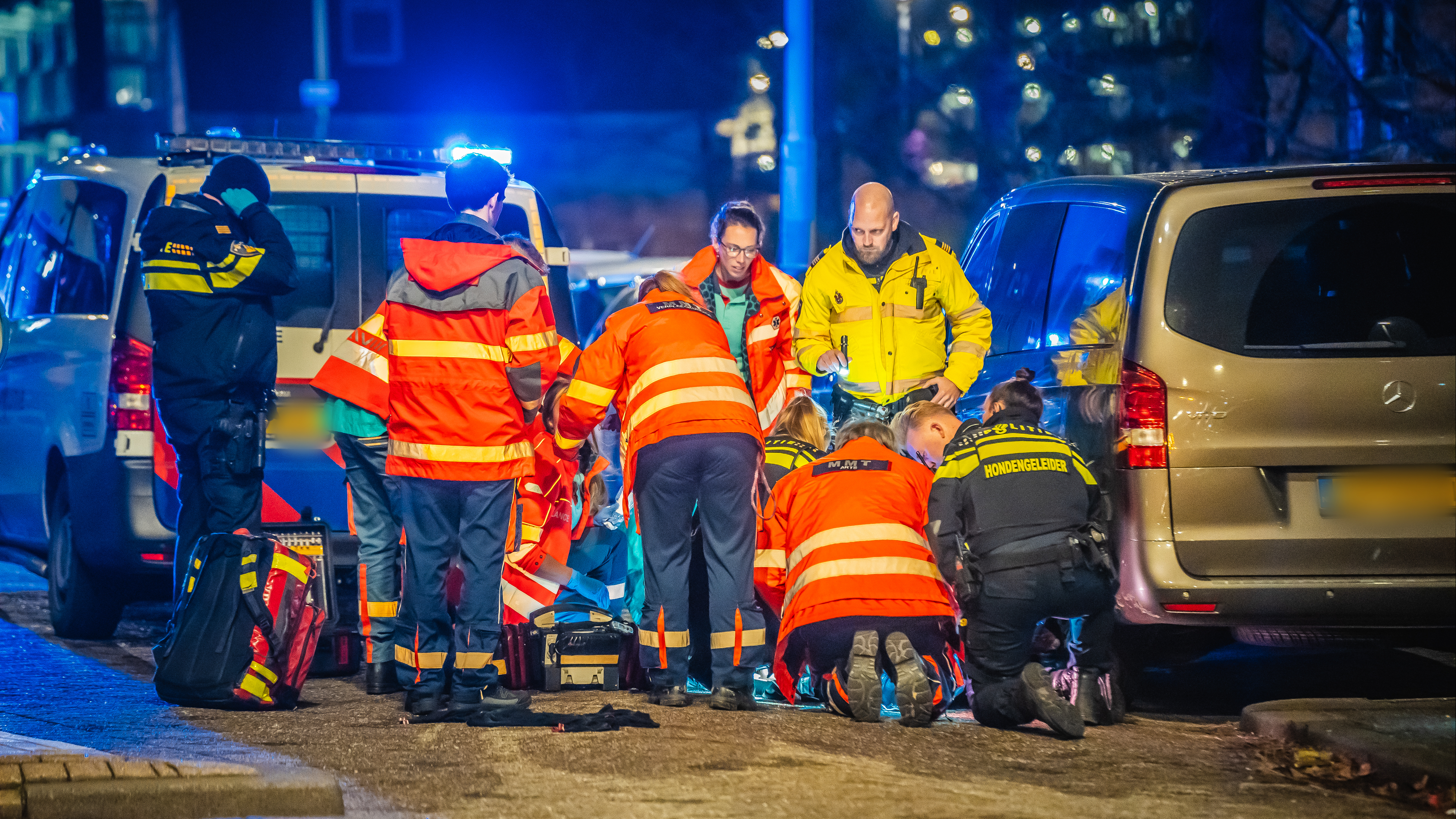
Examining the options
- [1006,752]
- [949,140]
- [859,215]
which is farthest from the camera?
[949,140]

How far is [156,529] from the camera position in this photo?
693 centimetres

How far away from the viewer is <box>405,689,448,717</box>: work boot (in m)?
5.85

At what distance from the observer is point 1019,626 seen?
5719mm

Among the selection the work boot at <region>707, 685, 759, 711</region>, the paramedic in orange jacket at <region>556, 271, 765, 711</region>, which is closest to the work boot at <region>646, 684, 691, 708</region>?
the paramedic in orange jacket at <region>556, 271, 765, 711</region>

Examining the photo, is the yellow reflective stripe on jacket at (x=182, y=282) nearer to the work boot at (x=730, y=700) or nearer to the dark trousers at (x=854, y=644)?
the work boot at (x=730, y=700)

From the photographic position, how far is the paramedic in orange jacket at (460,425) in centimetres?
584

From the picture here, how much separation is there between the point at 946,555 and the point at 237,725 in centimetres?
260

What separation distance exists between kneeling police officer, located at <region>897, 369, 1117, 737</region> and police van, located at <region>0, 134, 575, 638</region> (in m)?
2.45

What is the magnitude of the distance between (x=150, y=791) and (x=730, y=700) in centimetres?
230

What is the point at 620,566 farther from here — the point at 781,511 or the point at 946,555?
the point at 946,555

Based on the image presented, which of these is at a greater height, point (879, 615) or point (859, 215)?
point (859, 215)

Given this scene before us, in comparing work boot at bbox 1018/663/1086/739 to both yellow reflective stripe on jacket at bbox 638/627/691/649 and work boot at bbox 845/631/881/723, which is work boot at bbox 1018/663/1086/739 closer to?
work boot at bbox 845/631/881/723

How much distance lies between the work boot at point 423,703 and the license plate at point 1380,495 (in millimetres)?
3185

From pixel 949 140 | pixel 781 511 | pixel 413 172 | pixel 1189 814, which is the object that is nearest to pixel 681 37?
pixel 949 140
